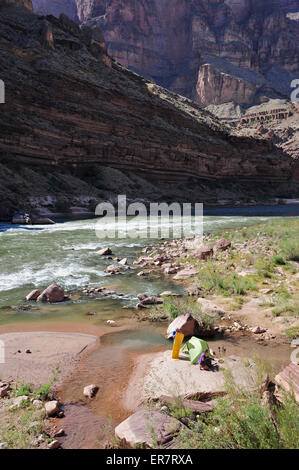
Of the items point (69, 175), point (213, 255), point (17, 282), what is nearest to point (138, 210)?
point (69, 175)

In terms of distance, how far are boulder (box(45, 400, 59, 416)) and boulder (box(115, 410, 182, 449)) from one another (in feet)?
2.54

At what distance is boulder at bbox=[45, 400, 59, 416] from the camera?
3.19 meters

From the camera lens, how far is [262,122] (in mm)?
97812

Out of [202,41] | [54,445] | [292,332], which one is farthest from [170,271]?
[202,41]

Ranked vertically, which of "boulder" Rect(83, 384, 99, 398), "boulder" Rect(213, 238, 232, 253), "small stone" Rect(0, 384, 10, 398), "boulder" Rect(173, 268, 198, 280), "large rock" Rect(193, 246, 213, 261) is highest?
"boulder" Rect(213, 238, 232, 253)

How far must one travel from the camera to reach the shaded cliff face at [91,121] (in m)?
32.5

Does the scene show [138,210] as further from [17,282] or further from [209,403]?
[209,403]

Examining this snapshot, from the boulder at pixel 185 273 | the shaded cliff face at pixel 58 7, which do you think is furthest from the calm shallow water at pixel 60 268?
the shaded cliff face at pixel 58 7

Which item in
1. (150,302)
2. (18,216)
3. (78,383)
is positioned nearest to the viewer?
(78,383)

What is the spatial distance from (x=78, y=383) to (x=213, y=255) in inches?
303

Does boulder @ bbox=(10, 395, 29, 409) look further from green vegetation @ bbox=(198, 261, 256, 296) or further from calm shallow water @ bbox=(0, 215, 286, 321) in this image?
green vegetation @ bbox=(198, 261, 256, 296)

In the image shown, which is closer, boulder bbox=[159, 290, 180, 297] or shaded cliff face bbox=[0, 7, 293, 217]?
boulder bbox=[159, 290, 180, 297]

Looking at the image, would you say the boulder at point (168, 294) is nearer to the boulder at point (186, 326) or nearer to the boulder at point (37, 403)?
the boulder at point (186, 326)

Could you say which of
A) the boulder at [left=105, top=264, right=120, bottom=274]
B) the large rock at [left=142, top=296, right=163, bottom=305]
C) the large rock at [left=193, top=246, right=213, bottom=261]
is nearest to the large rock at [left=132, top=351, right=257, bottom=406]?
the large rock at [left=142, top=296, right=163, bottom=305]
